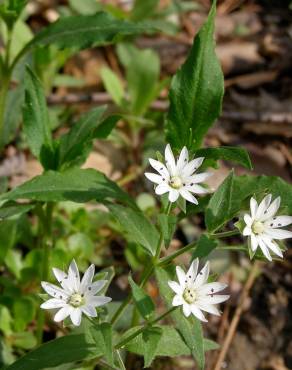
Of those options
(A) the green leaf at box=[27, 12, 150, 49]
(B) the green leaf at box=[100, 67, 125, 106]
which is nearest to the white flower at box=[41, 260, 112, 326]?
(A) the green leaf at box=[27, 12, 150, 49]

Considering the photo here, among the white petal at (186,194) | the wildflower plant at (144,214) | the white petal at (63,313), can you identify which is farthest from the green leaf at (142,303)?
the white petal at (186,194)

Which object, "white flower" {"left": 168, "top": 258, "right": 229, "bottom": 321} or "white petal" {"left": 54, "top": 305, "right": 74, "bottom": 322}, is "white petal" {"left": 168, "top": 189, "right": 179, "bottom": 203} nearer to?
"white flower" {"left": 168, "top": 258, "right": 229, "bottom": 321}

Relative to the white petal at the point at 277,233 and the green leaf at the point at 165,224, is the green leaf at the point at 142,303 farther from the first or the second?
the white petal at the point at 277,233

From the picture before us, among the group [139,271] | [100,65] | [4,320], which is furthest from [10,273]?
[100,65]

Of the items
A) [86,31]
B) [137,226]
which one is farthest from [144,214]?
[86,31]

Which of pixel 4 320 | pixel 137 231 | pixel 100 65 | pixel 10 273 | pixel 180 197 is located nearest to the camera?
pixel 180 197

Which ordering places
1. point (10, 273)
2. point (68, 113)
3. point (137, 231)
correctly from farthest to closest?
1. point (68, 113)
2. point (10, 273)
3. point (137, 231)

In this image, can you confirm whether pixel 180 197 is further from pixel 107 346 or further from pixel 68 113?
pixel 68 113
